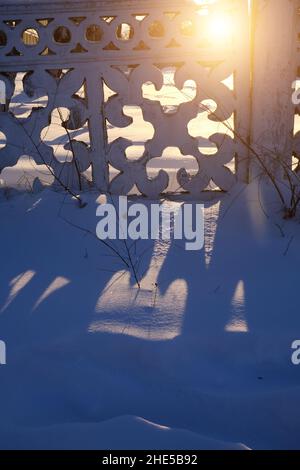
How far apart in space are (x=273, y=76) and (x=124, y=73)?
3.09 ft

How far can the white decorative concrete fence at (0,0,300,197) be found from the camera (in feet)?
10.2

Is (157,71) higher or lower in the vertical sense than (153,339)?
higher

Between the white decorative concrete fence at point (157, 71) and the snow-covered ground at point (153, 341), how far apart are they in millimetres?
612

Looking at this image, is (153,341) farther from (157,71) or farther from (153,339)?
(157,71)

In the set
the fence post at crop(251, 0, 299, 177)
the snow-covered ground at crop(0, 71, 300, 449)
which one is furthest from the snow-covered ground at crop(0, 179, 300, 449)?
the fence post at crop(251, 0, 299, 177)

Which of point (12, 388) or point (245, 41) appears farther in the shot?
point (245, 41)

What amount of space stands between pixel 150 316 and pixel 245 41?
6.25 feet

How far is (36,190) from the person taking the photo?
3570mm

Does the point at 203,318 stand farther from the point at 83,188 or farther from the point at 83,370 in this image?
the point at 83,188

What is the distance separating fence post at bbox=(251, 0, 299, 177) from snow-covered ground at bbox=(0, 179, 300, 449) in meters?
0.56

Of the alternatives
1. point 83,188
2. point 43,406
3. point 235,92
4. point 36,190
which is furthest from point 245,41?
point 43,406

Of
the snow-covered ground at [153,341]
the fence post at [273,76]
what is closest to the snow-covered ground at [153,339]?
the snow-covered ground at [153,341]

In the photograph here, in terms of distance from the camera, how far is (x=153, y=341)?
2072mm

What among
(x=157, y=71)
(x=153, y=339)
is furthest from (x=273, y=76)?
(x=153, y=339)
